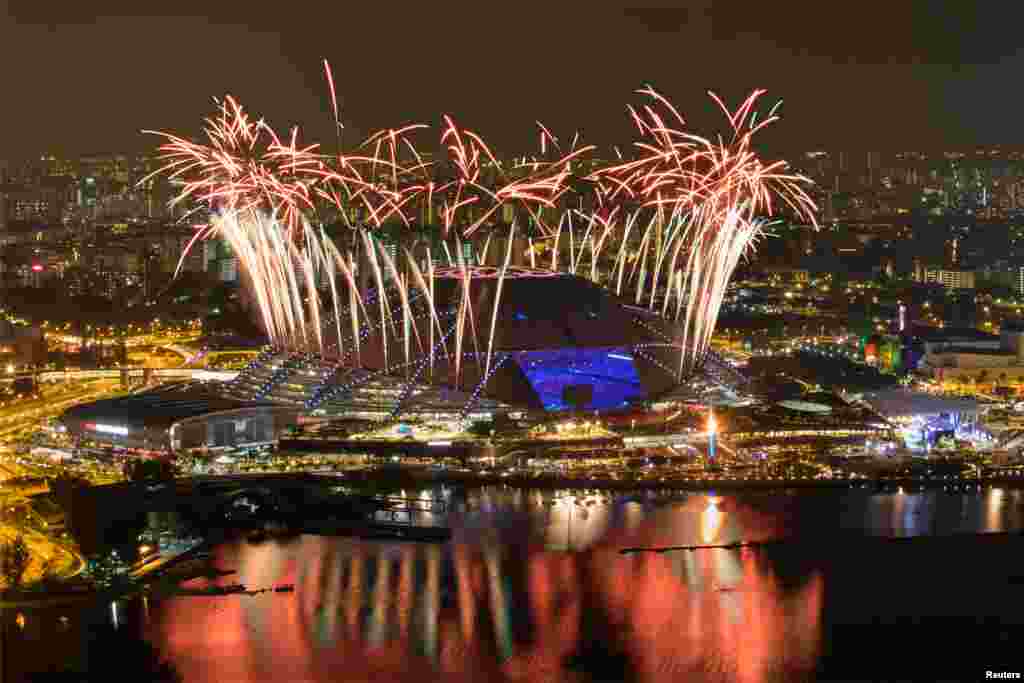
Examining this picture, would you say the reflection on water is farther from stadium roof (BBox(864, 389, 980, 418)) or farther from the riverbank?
stadium roof (BBox(864, 389, 980, 418))

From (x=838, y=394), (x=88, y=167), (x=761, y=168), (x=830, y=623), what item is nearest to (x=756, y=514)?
(x=830, y=623)

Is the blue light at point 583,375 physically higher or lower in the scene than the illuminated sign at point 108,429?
higher

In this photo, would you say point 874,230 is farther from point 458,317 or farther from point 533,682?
point 533,682

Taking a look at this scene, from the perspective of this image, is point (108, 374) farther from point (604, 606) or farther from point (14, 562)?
point (604, 606)

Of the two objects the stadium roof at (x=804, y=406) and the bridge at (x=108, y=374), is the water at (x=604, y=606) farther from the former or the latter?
the bridge at (x=108, y=374)

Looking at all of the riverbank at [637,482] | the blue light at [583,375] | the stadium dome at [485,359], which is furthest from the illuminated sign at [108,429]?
the blue light at [583,375]

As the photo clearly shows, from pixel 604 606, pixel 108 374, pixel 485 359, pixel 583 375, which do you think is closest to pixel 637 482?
pixel 583 375

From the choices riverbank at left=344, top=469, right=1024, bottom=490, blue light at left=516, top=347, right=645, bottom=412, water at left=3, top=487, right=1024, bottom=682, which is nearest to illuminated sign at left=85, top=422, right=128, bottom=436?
riverbank at left=344, top=469, right=1024, bottom=490
